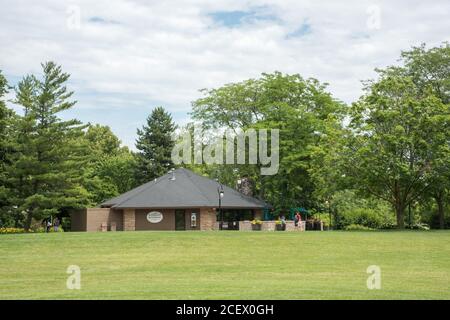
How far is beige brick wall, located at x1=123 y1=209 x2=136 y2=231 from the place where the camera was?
55469mm

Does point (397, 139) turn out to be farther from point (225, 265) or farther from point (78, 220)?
Result: point (78, 220)

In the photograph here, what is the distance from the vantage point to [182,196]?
56562 mm

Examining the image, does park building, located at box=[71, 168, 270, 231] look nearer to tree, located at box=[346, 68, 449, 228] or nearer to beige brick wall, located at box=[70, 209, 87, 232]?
beige brick wall, located at box=[70, 209, 87, 232]

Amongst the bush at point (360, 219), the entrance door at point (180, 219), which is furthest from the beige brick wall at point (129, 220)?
the bush at point (360, 219)

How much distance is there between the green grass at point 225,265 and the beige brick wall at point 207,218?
1630cm

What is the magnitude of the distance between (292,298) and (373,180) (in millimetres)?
35365

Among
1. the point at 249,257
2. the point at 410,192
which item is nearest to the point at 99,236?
the point at 249,257

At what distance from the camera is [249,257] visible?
29641 millimetres

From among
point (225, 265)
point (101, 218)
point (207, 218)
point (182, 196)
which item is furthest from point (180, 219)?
point (225, 265)

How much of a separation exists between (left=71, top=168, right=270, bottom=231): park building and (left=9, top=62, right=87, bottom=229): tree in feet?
7.51

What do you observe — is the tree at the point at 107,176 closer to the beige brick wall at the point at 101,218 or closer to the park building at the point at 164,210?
the beige brick wall at the point at 101,218

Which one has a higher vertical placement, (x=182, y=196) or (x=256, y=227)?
(x=182, y=196)

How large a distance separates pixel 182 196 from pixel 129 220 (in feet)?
15.8
